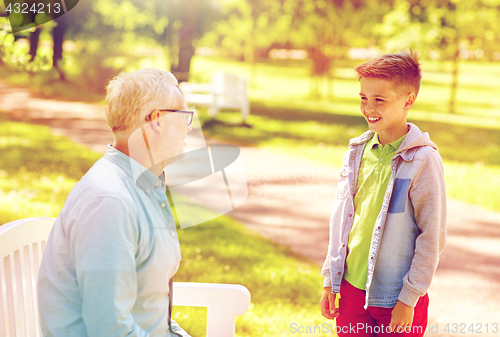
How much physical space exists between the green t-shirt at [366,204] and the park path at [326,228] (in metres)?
1.87

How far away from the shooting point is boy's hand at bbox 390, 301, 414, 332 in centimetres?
193

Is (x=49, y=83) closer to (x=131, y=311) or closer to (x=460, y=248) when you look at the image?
(x=460, y=248)

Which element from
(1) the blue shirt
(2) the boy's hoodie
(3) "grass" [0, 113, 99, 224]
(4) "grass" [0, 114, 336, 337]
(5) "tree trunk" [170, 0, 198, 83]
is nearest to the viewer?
(1) the blue shirt

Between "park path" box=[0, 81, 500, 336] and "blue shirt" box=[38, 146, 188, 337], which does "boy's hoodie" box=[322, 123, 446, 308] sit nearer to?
"blue shirt" box=[38, 146, 188, 337]

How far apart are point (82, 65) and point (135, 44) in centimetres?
347

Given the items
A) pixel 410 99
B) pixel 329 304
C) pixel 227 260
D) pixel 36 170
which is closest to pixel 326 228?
pixel 227 260

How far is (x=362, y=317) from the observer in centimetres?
211

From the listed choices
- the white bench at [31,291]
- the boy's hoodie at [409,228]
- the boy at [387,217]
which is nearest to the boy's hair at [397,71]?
the boy at [387,217]

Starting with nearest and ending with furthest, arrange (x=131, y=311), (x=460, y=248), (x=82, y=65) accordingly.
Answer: (x=131, y=311), (x=460, y=248), (x=82, y=65)

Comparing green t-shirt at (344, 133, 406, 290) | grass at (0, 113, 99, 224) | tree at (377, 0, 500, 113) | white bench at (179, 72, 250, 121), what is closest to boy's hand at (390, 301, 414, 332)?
green t-shirt at (344, 133, 406, 290)

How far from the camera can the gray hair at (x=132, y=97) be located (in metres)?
1.63

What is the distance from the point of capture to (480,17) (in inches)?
540

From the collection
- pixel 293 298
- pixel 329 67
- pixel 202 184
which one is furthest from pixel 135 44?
pixel 293 298

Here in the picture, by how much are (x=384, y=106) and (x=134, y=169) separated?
3.60ft
